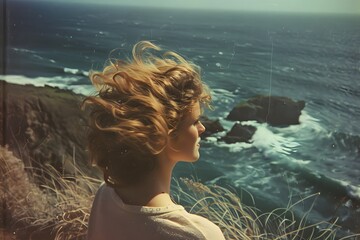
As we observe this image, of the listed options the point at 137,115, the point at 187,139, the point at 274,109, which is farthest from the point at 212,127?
the point at 137,115

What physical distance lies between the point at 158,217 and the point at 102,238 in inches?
10.0

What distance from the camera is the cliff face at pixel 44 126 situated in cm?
223

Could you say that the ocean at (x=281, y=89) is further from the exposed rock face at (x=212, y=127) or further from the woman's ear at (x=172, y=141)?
the woman's ear at (x=172, y=141)

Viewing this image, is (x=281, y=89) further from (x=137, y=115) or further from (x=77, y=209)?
(x=77, y=209)

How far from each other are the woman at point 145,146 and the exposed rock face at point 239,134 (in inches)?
13.0

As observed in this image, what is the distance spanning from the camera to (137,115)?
1.57m

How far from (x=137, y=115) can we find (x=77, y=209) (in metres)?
0.89

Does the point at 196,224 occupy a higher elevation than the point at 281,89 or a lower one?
lower

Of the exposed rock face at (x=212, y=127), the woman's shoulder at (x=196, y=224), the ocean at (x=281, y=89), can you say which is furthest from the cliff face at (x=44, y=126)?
the woman's shoulder at (x=196, y=224)

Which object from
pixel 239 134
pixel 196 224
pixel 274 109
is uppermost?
pixel 274 109

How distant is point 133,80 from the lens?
1.63 m

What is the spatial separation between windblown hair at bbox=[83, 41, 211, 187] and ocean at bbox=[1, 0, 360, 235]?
0.32 m

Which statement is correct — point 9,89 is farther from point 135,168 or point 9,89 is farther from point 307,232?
point 307,232

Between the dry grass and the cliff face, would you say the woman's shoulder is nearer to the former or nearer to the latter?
the dry grass
